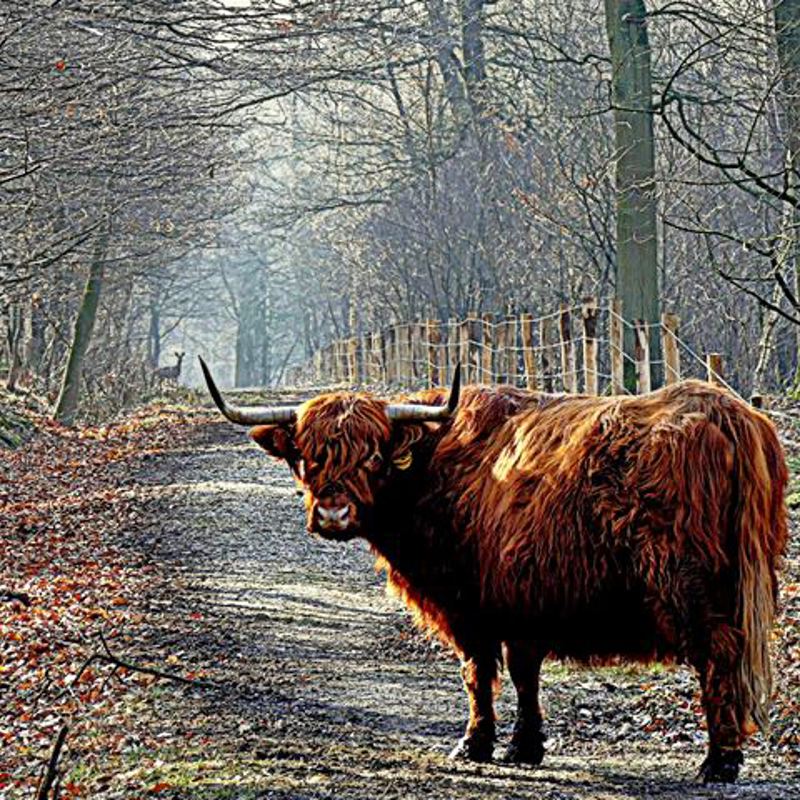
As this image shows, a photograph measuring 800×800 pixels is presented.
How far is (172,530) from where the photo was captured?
1535 centimetres

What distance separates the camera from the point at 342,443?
288 inches

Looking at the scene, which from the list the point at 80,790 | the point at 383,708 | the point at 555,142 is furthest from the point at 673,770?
the point at 555,142

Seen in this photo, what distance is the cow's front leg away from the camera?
7.19 meters

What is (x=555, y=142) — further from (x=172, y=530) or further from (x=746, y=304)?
(x=172, y=530)

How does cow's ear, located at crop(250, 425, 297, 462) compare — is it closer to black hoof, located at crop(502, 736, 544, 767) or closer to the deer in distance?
black hoof, located at crop(502, 736, 544, 767)

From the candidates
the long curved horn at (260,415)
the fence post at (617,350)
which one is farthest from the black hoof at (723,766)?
the fence post at (617,350)

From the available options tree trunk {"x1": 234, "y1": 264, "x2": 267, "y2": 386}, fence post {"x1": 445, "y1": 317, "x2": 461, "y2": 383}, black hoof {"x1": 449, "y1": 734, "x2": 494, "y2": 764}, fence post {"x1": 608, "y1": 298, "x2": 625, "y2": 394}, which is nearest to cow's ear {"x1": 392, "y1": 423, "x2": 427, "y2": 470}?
black hoof {"x1": 449, "y1": 734, "x2": 494, "y2": 764}

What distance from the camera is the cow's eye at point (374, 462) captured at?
736 centimetres

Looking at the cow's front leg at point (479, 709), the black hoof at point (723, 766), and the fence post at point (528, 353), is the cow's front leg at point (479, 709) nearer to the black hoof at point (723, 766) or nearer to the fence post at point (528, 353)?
the black hoof at point (723, 766)

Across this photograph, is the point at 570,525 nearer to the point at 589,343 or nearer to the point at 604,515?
the point at 604,515

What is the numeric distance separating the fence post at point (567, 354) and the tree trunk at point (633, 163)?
851 millimetres

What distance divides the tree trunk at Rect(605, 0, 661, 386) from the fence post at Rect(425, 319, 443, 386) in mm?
12403

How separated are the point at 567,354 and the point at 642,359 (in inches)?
119

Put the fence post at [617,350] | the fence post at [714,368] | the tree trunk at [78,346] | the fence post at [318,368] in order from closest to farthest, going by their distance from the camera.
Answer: the fence post at [714,368]
the fence post at [617,350]
the tree trunk at [78,346]
the fence post at [318,368]
